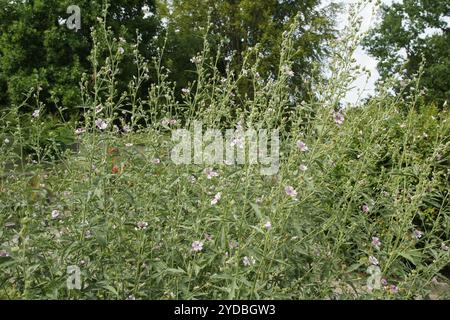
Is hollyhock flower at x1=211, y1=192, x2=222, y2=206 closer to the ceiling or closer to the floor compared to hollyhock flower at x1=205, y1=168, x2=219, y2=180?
closer to the floor

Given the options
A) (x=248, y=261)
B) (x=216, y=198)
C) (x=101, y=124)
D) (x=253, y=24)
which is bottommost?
(x=248, y=261)

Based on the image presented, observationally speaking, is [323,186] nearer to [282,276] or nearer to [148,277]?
[282,276]

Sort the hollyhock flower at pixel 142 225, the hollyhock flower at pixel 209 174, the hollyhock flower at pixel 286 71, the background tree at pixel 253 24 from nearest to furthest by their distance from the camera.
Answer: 1. the hollyhock flower at pixel 142 225
2. the hollyhock flower at pixel 209 174
3. the hollyhock flower at pixel 286 71
4. the background tree at pixel 253 24

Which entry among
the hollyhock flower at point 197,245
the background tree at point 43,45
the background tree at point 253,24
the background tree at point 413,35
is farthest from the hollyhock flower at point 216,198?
the background tree at point 413,35

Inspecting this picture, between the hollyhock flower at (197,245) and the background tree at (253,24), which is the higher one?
the background tree at (253,24)

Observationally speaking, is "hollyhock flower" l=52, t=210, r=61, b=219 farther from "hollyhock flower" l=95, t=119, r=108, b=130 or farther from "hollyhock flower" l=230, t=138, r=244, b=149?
"hollyhock flower" l=230, t=138, r=244, b=149

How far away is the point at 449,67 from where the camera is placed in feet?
77.1

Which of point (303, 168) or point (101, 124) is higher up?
point (101, 124)

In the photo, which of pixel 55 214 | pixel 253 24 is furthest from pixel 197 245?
pixel 253 24

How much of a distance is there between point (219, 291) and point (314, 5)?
73.0 ft

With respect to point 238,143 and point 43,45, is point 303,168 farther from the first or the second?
point 43,45

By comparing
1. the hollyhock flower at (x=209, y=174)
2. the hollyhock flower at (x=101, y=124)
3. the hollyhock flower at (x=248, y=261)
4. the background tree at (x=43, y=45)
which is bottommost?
the hollyhock flower at (x=248, y=261)

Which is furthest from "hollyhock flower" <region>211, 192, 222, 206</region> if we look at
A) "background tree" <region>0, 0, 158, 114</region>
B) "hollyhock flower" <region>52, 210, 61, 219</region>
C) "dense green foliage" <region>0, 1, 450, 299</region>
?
"background tree" <region>0, 0, 158, 114</region>

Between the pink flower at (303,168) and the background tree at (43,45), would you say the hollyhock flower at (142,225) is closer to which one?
the pink flower at (303,168)
